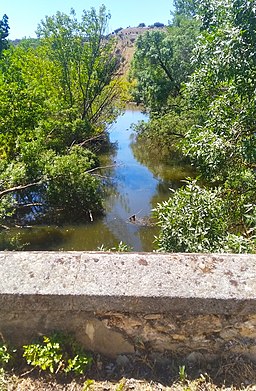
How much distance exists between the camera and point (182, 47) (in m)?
18.5

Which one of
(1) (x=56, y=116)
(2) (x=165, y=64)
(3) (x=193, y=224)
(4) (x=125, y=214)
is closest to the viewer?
(3) (x=193, y=224)

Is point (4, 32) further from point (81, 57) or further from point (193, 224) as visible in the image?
point (193, 224)

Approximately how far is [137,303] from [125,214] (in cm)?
1092

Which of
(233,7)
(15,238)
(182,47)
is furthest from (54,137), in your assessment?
(233,7)

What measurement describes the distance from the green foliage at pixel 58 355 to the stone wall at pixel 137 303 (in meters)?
0.06

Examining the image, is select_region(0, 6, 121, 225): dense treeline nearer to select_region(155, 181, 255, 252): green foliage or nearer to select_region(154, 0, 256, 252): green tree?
select_region(154, 0, 256, 252): green tree

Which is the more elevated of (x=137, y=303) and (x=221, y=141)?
(x=221, y=141)

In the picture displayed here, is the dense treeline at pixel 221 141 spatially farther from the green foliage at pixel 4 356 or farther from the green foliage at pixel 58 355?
the green foliage at pixel 4 356

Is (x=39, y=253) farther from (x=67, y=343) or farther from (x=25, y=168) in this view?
(x=25, y=168)

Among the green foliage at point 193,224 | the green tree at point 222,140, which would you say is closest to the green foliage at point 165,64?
the green tree at point 222,140

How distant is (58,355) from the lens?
65.2 inches

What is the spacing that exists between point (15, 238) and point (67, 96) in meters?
9.65

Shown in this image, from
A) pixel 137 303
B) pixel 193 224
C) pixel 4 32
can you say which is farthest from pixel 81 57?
pixel 4 32

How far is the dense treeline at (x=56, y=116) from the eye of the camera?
10.8m
